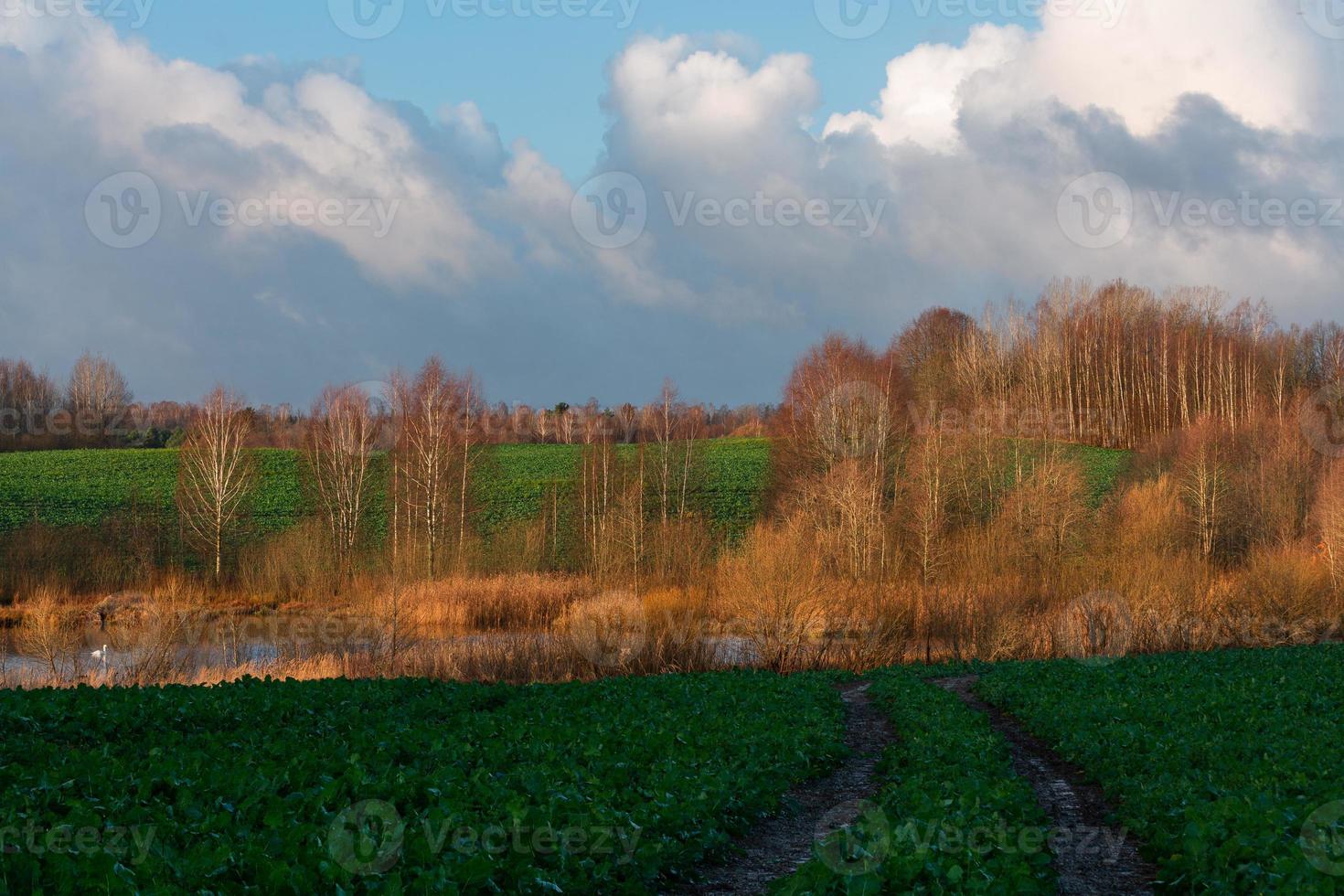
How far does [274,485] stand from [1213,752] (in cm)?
7138

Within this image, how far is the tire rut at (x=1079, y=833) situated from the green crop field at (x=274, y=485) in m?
39.2

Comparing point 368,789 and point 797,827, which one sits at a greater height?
point 368,789

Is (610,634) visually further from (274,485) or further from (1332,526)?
(274,485)

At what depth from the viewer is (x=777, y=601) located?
34625 millimetres

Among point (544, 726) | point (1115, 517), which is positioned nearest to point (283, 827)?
point (544, 726)

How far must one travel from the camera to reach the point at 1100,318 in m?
89.2

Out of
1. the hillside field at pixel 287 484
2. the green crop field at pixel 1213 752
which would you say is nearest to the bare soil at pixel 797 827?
the green crop field at pixel 1213 752

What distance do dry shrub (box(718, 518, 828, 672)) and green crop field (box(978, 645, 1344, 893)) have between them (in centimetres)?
799

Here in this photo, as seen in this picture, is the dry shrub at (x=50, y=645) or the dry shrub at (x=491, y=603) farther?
the dry shrub at (x=491, y=603)

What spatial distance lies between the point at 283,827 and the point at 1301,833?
920 cm

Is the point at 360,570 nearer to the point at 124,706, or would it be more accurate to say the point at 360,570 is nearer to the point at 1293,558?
the point at 124,706

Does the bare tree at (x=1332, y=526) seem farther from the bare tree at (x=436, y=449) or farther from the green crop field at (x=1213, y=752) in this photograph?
the bare tree at (x=436, y=449)

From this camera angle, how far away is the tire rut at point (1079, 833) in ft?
34.0

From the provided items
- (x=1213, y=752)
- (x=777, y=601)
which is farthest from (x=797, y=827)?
(x=777, y=601)
